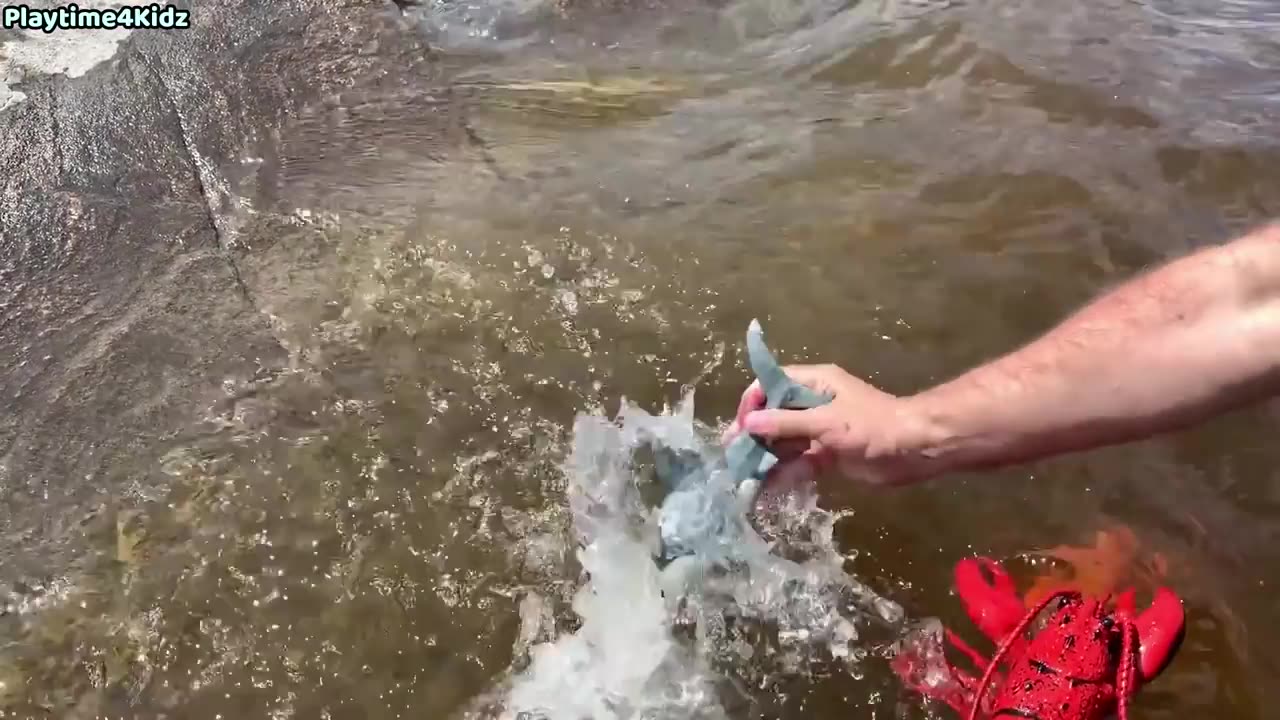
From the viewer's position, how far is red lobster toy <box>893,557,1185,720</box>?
1.84 metres

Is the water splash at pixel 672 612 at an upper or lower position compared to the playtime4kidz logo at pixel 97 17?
lower

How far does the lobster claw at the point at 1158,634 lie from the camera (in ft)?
6.53

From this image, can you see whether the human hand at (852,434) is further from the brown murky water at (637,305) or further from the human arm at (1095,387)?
the brown murky water at (637,305)

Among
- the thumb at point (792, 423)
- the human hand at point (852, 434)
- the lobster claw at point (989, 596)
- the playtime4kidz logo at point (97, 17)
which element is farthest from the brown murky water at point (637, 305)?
the playtime4kidz logo at point (97, 17)

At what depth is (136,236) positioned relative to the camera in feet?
10.2

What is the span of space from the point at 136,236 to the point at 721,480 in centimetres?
230

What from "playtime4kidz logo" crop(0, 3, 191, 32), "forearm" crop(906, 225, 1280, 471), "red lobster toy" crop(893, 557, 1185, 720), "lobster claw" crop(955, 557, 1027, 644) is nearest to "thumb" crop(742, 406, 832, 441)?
"forearm" crop(906, 225, 1280, 471)

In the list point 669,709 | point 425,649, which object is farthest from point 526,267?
point 669,709

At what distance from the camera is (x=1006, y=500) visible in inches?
94.3

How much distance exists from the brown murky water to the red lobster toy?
9 centimetres

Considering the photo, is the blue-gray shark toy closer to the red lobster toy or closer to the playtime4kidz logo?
the red lobster toy

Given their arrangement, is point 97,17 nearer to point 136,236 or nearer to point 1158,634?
point 136,236

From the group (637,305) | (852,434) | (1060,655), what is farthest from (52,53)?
(1060,655)

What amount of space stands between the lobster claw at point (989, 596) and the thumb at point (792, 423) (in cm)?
68
